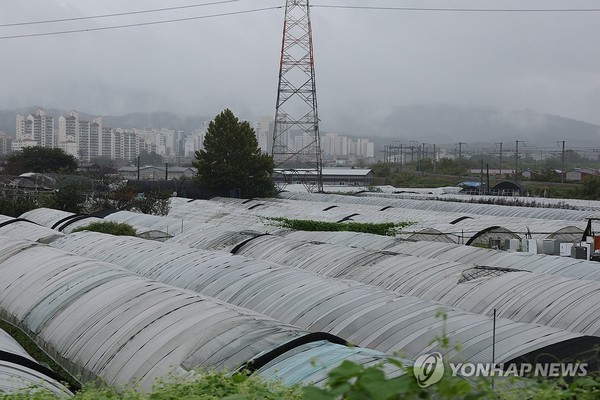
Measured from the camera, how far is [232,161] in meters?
40.5

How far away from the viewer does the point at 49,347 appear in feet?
30.0

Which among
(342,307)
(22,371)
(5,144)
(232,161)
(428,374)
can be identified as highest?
(5,144)

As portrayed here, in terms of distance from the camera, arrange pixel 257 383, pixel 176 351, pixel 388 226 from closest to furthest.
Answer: pixel 257 383, pixel 176 351, pixel 388 226

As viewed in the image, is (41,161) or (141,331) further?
(41,161)

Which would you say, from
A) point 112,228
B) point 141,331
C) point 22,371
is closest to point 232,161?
point 112,228

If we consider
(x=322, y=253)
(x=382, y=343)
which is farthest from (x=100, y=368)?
(x=322, y=253)

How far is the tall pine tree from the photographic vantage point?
40188mm

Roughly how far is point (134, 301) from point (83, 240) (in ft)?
26.9

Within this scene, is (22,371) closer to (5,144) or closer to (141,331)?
(141,331)

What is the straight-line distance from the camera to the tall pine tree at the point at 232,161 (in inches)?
1582

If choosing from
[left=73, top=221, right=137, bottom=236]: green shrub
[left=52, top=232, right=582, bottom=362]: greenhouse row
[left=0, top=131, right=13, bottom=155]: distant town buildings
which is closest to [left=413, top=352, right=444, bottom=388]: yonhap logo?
[left=52, top=232, right=582, bottom=362]: greenhouse row

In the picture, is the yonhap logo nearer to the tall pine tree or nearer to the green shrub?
the green shrub

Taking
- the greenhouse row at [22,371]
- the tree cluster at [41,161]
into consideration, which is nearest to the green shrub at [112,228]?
the greenhouse row at [22,371]

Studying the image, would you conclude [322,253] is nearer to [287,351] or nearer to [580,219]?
[287,351]
